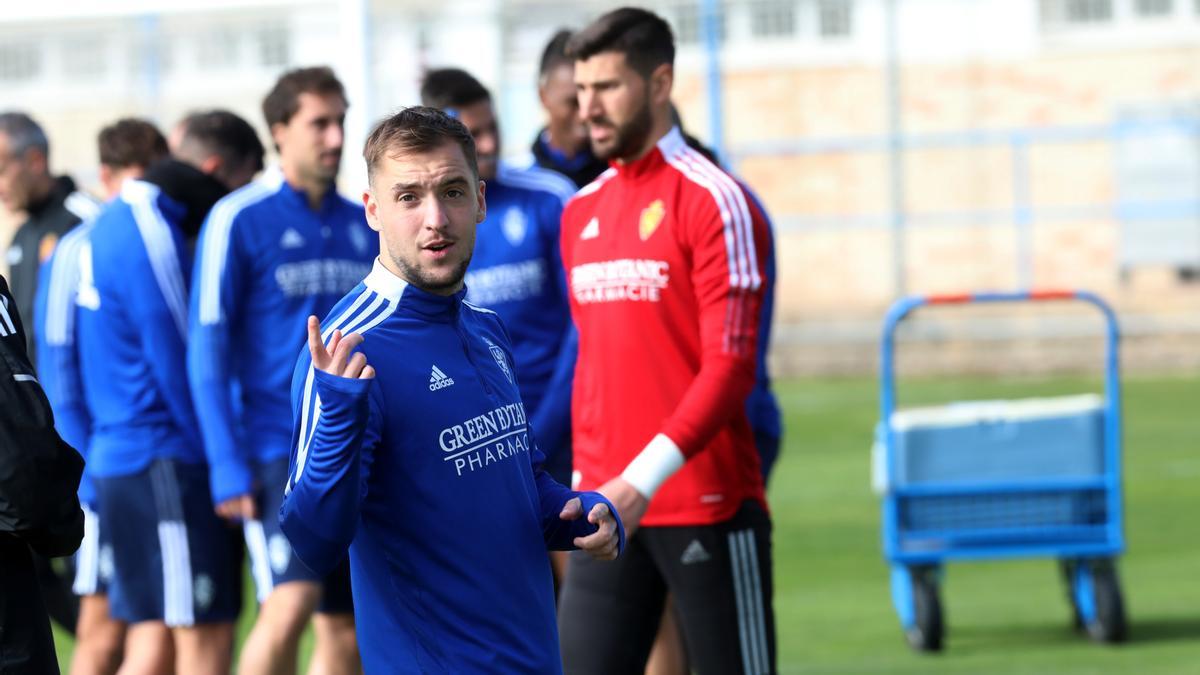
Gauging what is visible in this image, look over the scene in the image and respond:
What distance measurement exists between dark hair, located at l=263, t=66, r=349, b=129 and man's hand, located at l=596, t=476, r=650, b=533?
210 centimetres

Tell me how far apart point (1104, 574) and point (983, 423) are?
87 centimetres

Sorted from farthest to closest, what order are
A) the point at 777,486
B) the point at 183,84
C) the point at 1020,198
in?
the point at 1020,198 < the point at 183,84 < the point at 777,486

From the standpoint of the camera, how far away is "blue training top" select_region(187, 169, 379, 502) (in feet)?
20.4

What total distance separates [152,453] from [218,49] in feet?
45.0

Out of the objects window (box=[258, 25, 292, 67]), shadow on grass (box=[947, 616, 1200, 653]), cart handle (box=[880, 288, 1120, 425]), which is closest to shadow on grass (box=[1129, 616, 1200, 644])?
shadow on grass (box=[947, 616, 1200, 653])

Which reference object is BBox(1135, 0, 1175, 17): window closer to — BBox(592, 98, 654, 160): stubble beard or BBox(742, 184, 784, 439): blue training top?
BBox(742, 184, 784, 439): blue training top

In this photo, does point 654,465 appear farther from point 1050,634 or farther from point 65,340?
point 1050,634

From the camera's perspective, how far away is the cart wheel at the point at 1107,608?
848 centimetres

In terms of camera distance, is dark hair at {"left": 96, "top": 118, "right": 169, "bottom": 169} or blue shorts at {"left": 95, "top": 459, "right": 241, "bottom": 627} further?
dark hair at {"left": 96, "top": 118, "right": 169, "bottom": 169}

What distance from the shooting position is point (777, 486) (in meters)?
13.8

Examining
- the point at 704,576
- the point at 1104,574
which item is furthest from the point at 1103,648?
the point at 704,576

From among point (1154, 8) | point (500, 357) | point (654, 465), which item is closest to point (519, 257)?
point (654, 465)

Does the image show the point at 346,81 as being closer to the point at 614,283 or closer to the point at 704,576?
the point at 614,283

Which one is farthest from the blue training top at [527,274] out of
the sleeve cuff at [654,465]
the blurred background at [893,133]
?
the blurred background at [893,133]
